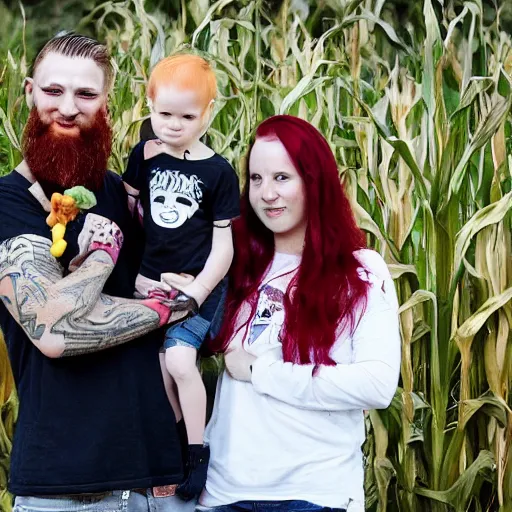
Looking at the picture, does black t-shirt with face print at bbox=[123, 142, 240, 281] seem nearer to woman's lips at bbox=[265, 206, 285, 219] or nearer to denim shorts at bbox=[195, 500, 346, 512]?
woman's lips at bbox=[265, 206, 285, 219]

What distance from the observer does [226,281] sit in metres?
1.74

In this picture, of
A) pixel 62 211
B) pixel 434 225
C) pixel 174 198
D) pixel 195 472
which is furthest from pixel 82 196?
pixel 434 225

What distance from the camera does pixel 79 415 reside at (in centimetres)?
158

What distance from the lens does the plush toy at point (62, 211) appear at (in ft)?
5.01

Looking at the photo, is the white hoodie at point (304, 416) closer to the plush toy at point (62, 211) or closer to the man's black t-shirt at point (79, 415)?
the man's black t-shirt at point (79, 415)

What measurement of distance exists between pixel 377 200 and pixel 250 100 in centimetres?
47

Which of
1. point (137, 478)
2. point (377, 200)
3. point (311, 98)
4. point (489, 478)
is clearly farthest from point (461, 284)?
point (137, 478)

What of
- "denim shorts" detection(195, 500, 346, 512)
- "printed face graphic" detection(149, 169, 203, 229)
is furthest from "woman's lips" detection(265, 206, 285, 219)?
"denim shorts" detection(195, 500, 346, 512)

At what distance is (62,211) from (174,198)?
22cm

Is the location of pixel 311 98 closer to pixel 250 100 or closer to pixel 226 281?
pixel 250 100

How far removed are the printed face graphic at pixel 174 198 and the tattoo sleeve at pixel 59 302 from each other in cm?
15

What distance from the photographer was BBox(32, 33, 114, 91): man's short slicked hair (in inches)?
65.3

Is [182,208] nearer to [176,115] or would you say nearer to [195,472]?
[176,115]

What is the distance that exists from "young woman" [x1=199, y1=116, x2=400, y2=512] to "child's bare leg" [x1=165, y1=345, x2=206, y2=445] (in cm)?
4
